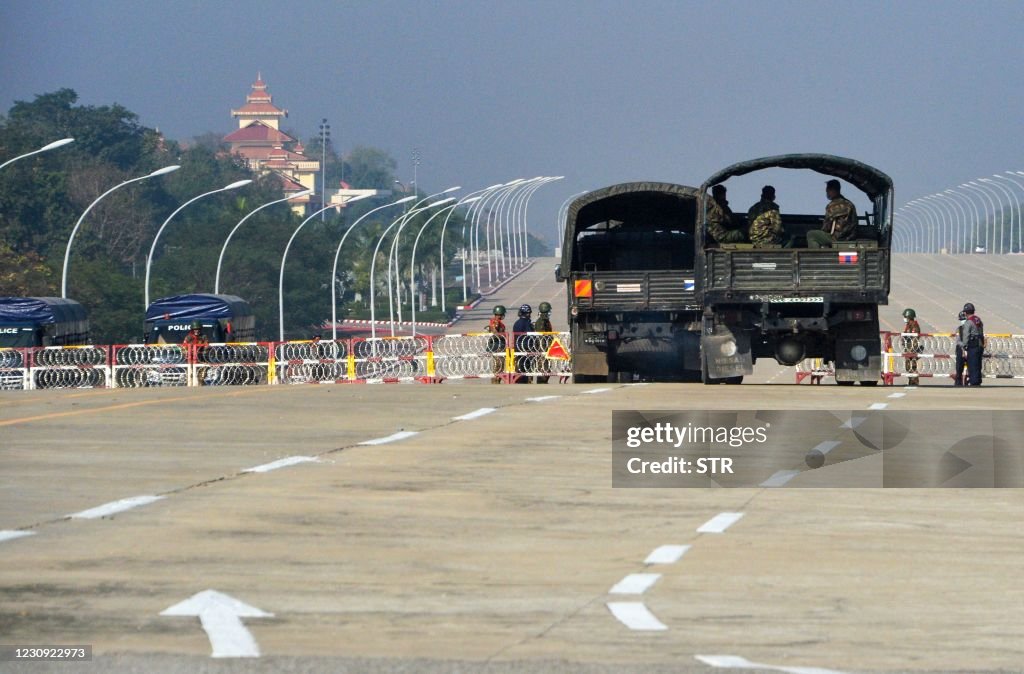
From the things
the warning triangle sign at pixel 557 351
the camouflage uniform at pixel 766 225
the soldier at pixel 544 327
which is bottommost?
the warning triangle sign at pixel 557 351

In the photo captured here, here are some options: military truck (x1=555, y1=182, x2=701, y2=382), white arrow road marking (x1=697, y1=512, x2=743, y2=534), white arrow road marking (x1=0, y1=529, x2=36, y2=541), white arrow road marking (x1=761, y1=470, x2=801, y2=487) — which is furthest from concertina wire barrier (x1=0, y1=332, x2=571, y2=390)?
white arrow road marking (x1=0, y1=529, x2=36, y2=541)

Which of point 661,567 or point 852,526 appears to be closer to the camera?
point 661,567

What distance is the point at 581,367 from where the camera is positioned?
32.3 meters

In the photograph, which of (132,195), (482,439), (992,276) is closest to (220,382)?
(482,439)

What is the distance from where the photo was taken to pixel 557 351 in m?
33.9

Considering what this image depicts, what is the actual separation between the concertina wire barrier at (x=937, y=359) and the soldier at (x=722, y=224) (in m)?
5.69

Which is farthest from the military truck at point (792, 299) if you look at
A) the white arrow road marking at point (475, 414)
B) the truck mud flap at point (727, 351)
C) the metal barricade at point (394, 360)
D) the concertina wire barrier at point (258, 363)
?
the metal barricade at point (394, 360)

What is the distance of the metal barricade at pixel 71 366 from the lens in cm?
3997

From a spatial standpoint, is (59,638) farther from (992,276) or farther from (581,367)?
(992,276)

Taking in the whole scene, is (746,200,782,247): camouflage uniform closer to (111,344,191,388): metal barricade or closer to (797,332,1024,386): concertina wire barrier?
(797,332,1024,386): concertina wire barrier

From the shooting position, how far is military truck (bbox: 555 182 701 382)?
102 ft

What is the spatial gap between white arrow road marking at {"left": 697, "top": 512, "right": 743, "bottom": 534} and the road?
0.15 feet

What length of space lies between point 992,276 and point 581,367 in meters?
113

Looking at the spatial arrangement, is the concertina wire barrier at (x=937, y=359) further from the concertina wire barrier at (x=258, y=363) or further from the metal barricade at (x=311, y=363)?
the metal barricade at (x=311, y=363)
